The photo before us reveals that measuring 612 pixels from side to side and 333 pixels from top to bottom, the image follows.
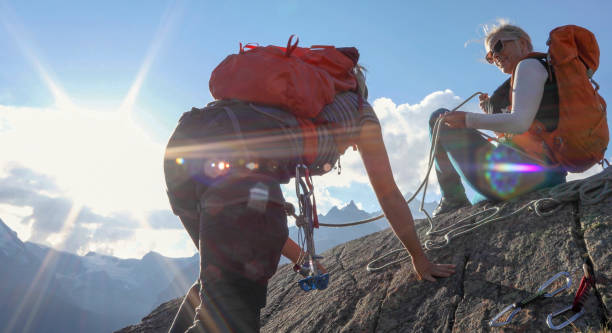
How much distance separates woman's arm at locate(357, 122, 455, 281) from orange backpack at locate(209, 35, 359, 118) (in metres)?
0.48

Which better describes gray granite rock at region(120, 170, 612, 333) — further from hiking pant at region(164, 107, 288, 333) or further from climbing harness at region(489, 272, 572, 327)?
hiking pant at region(164, 107, 288, 333)

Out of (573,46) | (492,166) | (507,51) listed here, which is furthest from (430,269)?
(507,51)

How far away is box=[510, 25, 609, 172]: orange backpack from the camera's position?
3.91 meters

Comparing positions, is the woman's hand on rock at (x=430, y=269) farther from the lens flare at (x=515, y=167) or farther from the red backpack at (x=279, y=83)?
the red backpack at (x=279, y=83)

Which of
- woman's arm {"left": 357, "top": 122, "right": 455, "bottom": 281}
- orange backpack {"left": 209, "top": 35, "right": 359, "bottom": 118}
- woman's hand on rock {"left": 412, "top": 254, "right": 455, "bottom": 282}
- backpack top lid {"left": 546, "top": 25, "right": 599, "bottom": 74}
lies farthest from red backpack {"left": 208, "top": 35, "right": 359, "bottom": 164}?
backpack top lid {"left": 546, "top": 25, "right": 599, "bottom": 74}

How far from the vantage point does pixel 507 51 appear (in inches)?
182

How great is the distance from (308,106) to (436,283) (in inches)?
89.2

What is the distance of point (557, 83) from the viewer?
12.9ft

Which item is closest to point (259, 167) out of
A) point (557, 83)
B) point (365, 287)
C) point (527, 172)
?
point (365, 287)

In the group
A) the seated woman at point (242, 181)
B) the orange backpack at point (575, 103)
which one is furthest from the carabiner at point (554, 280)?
the orange backpack at point (575, 103)

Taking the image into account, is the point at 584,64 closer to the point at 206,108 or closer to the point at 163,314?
the point at 206,108

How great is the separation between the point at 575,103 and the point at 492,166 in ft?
3.81

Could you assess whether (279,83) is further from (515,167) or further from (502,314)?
(515,167)

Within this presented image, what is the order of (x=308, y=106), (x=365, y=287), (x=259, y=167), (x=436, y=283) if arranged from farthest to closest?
(x=365, y=287) < (x=436, y=283) < (x=308, y=106) < (x=259, y=167)
